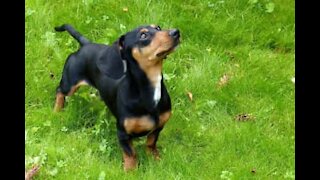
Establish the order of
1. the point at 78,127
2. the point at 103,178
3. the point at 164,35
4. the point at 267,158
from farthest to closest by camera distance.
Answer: the point at 78,127
the point at 267,158
the point at 103,178
the point at 164,35

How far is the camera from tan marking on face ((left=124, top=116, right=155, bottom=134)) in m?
4.08

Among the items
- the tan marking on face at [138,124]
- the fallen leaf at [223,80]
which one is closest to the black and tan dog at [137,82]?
the tan marking on face at [138,124]

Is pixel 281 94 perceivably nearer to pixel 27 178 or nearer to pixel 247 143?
pixel 247 143

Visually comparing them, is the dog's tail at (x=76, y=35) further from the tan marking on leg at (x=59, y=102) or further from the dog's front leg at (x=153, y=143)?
the dog's front leg at (x=153, y=143)

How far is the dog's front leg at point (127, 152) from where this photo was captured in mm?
4206

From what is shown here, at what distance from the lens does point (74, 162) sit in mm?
4430

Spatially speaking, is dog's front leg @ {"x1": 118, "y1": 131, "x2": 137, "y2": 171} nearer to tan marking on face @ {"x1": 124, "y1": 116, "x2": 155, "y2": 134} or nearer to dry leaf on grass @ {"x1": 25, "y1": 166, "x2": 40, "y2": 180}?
tan marking on face @ {"x1": 124, "y1": 116, "x2": 155, "y2": 134}

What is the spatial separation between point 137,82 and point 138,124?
28cm

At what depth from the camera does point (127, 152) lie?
426cm

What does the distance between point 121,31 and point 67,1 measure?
721 mm

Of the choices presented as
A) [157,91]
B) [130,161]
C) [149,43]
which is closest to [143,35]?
[149,43]

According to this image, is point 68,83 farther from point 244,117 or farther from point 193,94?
point 244,117
